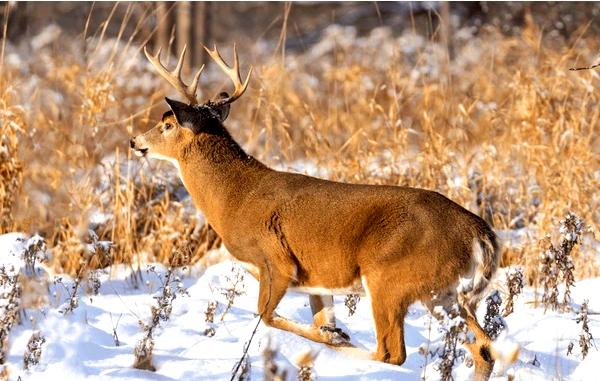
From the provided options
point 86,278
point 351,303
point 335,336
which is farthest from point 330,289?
point 86,278

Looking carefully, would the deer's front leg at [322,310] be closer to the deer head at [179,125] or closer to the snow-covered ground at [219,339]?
the snow-covered ground at [219,339]

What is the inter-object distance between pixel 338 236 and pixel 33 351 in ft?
5.93

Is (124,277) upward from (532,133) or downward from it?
downward

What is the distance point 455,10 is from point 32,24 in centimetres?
1134

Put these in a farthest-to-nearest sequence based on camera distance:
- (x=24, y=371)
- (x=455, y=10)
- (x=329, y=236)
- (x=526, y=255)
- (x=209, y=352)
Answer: (x=455, y=10)
(x=526, y=255)
(x=329, y=236)
(x=209, y=352)
(x=24, y=371)

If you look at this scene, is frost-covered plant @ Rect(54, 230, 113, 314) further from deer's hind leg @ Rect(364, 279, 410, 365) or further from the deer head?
deer's hind leg @ Rect(364, 279, 410, 365)

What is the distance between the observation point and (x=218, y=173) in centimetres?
698

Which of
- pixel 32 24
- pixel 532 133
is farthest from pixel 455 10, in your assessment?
pixel 532 133

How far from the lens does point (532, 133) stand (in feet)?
30.9

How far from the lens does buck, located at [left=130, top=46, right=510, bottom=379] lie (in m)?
5.80

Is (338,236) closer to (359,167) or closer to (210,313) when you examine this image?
(210,313)

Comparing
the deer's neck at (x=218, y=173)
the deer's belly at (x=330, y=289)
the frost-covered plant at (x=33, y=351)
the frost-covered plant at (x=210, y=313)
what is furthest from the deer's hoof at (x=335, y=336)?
the frost-covered plant at (x=33, y=351)

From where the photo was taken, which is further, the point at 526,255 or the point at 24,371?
the point at 526,255

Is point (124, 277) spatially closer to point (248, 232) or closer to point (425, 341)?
point (248, 232)
